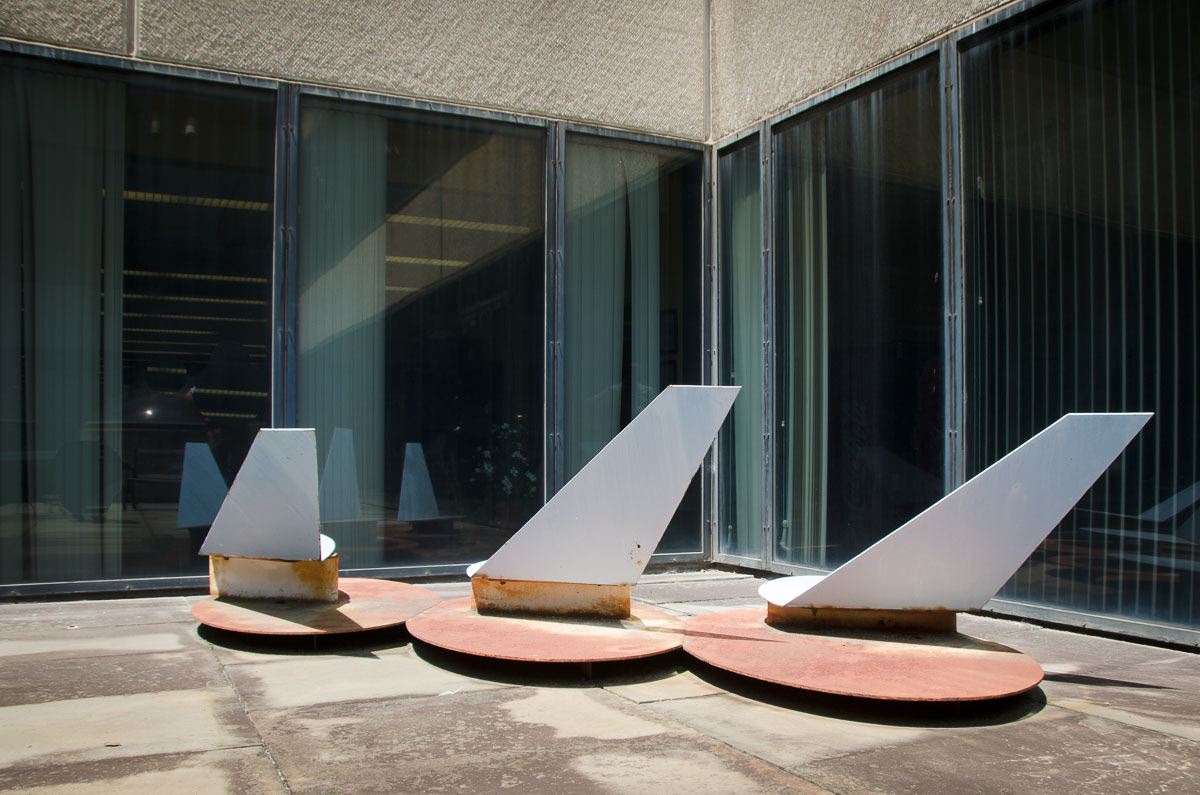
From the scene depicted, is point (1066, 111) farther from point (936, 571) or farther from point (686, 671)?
point (686, 671)

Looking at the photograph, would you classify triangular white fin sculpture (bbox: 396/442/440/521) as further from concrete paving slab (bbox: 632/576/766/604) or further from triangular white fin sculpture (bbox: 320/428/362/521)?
concrete paving slab (bbox: 632/576/766/604)

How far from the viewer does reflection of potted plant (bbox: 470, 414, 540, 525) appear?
880 cm

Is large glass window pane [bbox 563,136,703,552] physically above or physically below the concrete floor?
above

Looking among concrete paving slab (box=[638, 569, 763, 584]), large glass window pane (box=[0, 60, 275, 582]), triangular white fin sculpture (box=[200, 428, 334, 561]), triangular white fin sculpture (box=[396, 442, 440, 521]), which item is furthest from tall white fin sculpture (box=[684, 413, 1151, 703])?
large glass window pane (box=[0, 60, 275, 582])

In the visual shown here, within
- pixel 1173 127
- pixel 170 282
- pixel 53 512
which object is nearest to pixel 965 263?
pixel 1173 127

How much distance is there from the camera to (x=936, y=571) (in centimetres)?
523

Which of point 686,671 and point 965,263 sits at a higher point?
point 965,263

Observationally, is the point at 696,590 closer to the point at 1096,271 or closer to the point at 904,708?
the point at 1096,271

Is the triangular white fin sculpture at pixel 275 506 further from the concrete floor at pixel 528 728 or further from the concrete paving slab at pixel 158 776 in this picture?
the concrete paving slab at pixel 158 776

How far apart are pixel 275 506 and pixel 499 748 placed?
282cm

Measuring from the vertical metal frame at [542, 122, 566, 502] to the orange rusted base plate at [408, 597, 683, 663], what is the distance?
2.87 m

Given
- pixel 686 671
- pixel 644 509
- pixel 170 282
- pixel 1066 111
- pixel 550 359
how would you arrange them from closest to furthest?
pixel 686 671 → pixel 644 509 → pixel 1066 111 → pixel 170 282 → pixel 550 359

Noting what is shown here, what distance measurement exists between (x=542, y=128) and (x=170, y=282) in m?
3.35

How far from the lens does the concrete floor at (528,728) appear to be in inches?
137
